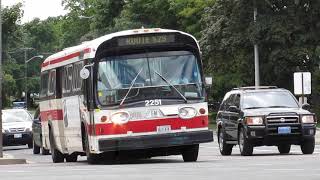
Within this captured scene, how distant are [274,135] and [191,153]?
3.18m

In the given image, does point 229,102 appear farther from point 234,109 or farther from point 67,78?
point 67,78

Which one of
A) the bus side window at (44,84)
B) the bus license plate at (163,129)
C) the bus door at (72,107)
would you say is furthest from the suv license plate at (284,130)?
the bus side window at (44,84)

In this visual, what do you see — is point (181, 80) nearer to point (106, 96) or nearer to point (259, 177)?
point (106, 96)

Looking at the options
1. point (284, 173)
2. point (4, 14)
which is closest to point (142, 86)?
point (284, 173)

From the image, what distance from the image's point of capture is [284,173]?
52.9ft

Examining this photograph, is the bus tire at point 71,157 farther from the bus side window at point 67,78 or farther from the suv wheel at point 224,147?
the suv wheel at point 224,147

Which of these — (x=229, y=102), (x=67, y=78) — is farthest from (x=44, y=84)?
(x=229, y=102)

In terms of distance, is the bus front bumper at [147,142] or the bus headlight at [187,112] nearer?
the bus front bumper at [147,142]

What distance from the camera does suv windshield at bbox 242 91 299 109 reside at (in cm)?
2542

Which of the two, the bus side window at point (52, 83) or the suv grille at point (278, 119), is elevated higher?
the bus side window at point (52, 83)

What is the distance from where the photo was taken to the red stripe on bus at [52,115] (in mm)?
25306

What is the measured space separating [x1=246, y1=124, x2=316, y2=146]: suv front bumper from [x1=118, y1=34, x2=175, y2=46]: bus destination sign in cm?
418

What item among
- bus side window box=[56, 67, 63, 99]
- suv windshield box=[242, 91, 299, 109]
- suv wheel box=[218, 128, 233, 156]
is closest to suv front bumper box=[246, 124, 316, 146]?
suv windshield box=[242, 91, 299, 109]

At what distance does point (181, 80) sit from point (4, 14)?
27.9 metres
